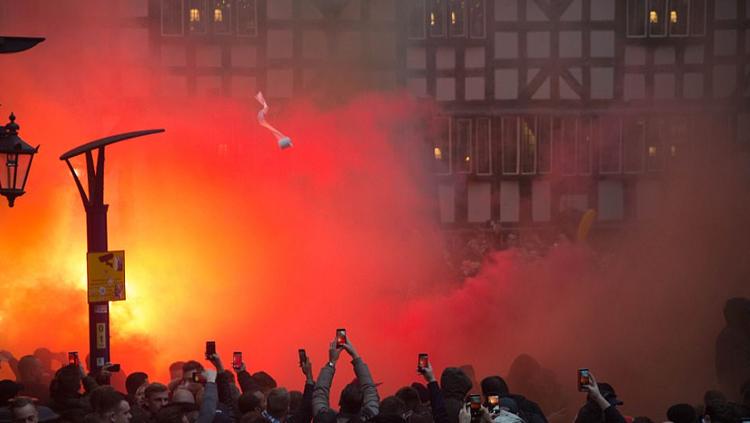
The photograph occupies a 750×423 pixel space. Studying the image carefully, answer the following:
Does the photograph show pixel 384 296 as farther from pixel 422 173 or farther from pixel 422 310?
pixel 422 173

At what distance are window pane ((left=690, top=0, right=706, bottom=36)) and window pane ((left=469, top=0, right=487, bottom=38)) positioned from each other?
11.3 ft

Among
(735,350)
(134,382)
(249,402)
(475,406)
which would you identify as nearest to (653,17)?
(735,350)

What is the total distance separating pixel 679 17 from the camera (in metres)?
21.3

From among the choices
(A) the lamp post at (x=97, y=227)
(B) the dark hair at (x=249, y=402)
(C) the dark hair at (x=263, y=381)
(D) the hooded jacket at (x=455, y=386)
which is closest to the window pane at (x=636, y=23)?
(A) the lamp post at (x=97, y=227)

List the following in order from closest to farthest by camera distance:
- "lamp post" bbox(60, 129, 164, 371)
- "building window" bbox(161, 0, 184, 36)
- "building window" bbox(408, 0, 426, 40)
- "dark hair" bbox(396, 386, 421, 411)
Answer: "dark hair" bbox(396, 386, 421, 411), "lamp post" bbox(60, 129, 164, 371), "building window" bbox(161, 0, 184, 36), "building window" bbox(408, 0, 426, 40)

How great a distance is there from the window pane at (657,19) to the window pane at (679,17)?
0.32 ft

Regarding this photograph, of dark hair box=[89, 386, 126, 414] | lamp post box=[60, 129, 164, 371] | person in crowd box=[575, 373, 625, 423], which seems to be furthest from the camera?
lamp post box=[60, 129, 164, 371]

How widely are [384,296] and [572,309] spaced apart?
105 inches

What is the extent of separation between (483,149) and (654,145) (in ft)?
9.38

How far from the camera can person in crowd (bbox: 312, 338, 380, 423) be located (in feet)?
24.7

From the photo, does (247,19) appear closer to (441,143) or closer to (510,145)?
(441,143)

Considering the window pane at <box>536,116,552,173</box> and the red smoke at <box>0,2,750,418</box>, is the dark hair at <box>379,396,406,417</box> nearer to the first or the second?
the red smoke at <box>0,2,750,418</box>

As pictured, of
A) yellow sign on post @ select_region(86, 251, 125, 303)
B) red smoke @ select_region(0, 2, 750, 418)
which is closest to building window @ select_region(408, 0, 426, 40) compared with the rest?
red smoke @ select_region(0, 2, 750, 418)

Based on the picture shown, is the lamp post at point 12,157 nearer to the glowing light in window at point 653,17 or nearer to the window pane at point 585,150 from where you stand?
the window pane at point 585,150
